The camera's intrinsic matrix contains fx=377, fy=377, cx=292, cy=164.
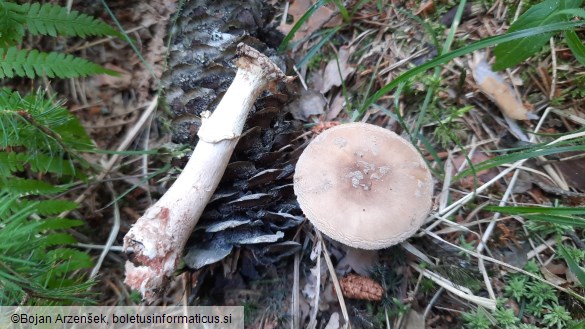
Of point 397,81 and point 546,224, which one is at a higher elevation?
point 397,81

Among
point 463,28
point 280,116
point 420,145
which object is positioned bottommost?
point 420,145

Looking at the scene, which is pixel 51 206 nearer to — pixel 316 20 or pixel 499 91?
pixel 316 20

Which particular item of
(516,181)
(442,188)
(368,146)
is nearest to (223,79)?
(368,146)

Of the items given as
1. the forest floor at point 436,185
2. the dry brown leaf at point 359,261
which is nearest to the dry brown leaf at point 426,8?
the forest floor at point 436,185

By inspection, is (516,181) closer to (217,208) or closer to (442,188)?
(442,188)

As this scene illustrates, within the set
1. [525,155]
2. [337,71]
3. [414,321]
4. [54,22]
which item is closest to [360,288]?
[414,321]

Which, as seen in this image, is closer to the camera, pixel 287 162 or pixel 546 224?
pixel 546 224
